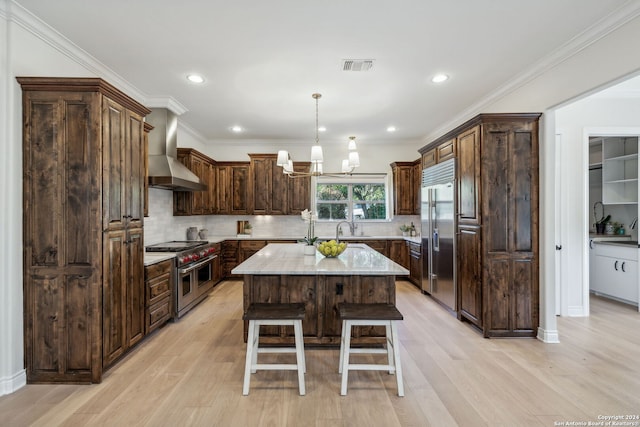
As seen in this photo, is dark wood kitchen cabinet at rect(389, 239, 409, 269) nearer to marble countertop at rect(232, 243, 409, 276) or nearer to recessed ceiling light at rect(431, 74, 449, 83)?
marble countertop at rect(232, 243, 409, 276)

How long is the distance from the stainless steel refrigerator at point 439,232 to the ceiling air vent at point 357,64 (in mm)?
1645

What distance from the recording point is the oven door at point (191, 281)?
396 cm

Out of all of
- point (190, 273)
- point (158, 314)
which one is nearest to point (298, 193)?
point (190, 273)

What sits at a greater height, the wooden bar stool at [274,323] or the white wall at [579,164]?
the white wall at [579,164]

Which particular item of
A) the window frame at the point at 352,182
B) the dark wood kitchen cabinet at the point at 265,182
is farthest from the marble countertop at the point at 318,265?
the window frame at the point at 352,182

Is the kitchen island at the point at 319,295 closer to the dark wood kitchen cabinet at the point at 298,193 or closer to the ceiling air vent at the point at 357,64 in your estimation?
the ceiling air vent at the point at 357,64

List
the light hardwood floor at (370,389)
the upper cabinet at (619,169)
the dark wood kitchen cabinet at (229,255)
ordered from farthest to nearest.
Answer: the dark wood kitchen cabinet at (229,255)
the upper cabinet at (619,169)
the light hardwood floor at (370,389)

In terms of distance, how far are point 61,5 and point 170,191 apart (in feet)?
9.93

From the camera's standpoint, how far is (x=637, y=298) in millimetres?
4184

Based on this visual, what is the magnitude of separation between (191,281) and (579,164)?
529 centimetres

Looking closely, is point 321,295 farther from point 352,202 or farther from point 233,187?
point 352,202

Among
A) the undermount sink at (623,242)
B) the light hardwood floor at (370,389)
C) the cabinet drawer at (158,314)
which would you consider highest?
the undermount sink at (623,242)

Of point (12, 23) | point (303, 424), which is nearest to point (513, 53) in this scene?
point (303, 424)

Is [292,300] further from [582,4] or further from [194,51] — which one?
[582,4]
